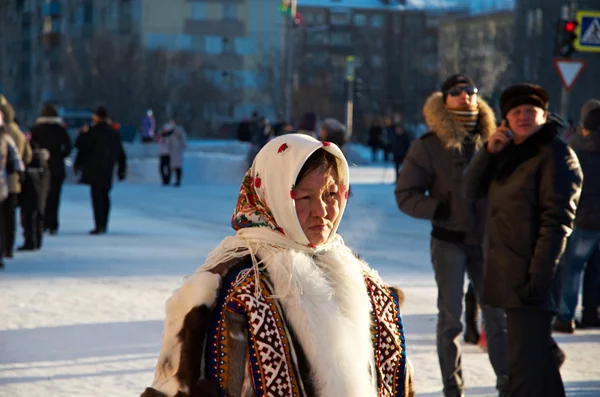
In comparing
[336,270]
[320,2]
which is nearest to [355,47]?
[320,2]

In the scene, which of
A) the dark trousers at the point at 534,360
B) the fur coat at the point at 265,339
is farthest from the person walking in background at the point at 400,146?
the fur coat at the point at 265,339

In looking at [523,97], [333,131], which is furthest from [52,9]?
[523,97]

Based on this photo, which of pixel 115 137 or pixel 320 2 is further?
pixel 320 2

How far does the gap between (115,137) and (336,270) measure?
13759 mm

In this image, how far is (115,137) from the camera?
16750mm

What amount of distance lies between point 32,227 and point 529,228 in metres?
9.12

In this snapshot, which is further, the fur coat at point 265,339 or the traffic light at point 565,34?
the traffic light at point 565,34

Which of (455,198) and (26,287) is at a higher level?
(455,198)

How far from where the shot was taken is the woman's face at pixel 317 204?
10.5ft

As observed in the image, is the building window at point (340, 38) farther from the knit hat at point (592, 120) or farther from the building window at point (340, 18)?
the knit hat at point (592, 120)

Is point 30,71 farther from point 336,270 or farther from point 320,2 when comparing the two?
point 336,270

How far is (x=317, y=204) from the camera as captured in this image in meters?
3.20

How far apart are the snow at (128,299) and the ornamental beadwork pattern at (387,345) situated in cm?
345

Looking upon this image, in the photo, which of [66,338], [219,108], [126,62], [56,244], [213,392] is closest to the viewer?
[213,392]
